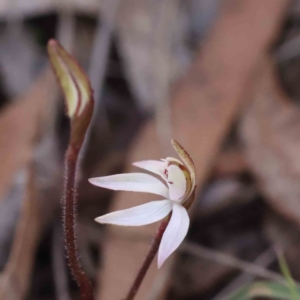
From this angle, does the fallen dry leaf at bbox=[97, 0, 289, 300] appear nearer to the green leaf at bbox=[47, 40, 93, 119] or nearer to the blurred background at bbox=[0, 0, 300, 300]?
the blurred background at bbox=[0, 0, 300, 300]

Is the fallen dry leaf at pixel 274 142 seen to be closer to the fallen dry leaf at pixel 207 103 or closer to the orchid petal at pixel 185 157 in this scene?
the fallen dry leaf at pixel 207 103

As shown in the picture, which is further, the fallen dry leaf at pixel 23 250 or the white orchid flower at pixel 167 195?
the fallen dry leaf at pixel 23 250

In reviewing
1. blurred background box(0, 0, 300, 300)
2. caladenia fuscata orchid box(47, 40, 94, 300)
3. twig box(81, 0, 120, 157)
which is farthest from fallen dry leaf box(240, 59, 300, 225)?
caladenia fuscata orchid box(47, 40, 94, 300)

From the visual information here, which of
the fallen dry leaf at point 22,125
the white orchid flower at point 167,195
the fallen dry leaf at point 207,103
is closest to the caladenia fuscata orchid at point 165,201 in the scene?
the white orchid flower at point 167,195

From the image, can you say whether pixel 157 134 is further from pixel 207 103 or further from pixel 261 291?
pixel 261 291

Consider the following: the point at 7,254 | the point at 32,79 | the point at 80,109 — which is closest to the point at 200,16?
the point at 32,79

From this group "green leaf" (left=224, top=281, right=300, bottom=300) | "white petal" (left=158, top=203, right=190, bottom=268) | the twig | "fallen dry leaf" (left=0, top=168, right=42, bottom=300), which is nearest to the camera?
"white petal" (left=158, top=203, right=190, bottom=268)

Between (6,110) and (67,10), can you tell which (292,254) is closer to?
(6,110)

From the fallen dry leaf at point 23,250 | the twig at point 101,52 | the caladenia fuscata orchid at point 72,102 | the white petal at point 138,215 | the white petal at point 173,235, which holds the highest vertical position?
the twig at point 101,52
